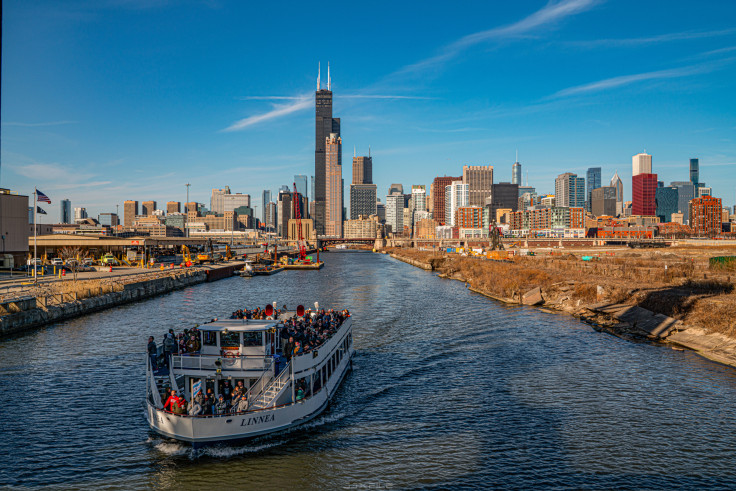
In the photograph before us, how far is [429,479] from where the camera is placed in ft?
74.5

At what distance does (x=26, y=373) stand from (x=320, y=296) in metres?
55.4

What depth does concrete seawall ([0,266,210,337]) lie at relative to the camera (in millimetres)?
51906

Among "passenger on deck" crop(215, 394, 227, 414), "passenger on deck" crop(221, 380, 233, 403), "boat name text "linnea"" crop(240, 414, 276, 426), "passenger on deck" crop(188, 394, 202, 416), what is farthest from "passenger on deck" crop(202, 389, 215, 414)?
"boat name text "linnea"" crop(240, 414, 276, 426)

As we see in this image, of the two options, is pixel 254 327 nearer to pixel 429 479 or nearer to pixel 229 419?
pixel 229 419

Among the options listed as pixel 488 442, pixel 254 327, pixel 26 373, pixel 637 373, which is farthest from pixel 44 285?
pixel 637 373

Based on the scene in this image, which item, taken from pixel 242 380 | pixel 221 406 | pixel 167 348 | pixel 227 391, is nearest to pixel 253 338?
pixel 242 380

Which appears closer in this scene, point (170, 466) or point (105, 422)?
point (170, 466)

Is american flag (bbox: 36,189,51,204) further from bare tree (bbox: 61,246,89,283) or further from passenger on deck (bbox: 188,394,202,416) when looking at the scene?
passenger on deck (bbox: 188,394,202,416)

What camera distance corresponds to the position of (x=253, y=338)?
1110 inches

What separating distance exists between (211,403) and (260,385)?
2868 mm

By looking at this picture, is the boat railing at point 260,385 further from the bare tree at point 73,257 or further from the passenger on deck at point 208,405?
the bare tree at point 73,257

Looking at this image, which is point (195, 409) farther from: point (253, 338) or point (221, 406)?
point (253, 338)

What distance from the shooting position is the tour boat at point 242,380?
81.0 feet

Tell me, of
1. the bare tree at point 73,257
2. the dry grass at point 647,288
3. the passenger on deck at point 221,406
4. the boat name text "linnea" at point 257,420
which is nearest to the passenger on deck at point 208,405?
the passenger on deck at point 221,406
